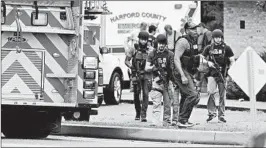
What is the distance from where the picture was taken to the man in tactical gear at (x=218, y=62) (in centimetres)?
1678

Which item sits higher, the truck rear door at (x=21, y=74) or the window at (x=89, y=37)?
the window at (x=89, y=37)

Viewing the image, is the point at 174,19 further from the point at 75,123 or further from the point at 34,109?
the point at 34,109

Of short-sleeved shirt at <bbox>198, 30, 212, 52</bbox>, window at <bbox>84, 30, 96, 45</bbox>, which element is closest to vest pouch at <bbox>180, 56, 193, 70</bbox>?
window at <bbox>84, 30, 96, 45</bbox>

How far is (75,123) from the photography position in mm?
16500

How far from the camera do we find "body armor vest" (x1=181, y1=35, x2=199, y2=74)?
1576 cm

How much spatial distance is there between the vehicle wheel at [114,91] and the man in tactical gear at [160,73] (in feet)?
18.3

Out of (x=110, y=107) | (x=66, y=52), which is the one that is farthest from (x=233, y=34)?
(x=66, y=52)

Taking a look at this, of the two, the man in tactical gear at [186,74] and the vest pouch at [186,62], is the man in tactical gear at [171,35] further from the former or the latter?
the vest pouch at [186,62]

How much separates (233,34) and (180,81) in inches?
429

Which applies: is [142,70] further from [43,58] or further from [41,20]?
[41,20]

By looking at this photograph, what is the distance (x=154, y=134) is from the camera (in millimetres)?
15406

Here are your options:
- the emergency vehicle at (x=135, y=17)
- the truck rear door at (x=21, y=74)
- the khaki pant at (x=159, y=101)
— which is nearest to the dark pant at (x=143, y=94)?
the khaki pant at (x=159, y=101)

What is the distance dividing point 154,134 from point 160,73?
1.18m

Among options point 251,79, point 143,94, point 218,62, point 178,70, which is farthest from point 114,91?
point 251,79
